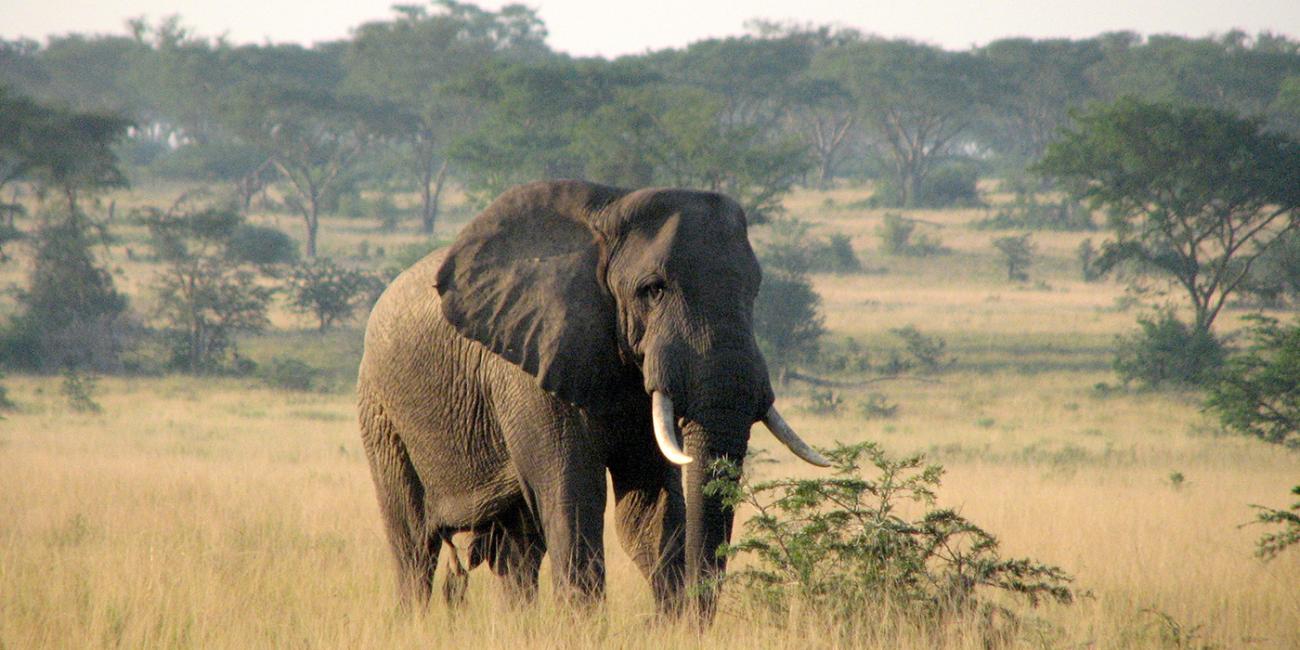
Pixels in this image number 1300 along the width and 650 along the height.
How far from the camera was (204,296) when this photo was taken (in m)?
25.6

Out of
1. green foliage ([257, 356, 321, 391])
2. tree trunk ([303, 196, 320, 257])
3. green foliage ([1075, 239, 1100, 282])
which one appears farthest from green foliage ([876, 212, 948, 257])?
green foliage ([257, 356, 321, 391])

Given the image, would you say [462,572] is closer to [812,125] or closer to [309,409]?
[309,409]

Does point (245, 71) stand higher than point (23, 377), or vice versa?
point (245, 71)

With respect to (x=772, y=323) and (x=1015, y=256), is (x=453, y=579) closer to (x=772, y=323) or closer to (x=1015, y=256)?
(x=772, y=323)

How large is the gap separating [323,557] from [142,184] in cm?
4249

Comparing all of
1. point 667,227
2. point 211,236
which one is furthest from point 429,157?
point 667,227

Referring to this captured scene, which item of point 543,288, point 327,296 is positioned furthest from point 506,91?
point 543,288

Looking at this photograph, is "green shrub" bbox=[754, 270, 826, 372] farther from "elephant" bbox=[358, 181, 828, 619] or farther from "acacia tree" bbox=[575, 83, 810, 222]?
"elephant" bbox=[358, 181, 828, 619]

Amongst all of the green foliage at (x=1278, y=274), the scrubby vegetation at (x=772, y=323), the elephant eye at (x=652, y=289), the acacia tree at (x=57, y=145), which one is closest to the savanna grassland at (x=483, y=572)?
the scrubby vegetation at (x=772, y=323)

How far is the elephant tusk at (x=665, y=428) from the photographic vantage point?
4.77 m

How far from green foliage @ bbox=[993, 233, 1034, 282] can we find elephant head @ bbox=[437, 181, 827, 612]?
31135 mm

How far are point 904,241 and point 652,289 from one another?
34.5 metres

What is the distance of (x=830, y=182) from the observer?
54.2 m

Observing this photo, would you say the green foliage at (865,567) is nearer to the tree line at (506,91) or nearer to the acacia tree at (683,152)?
the acacia tree at (683,152)
